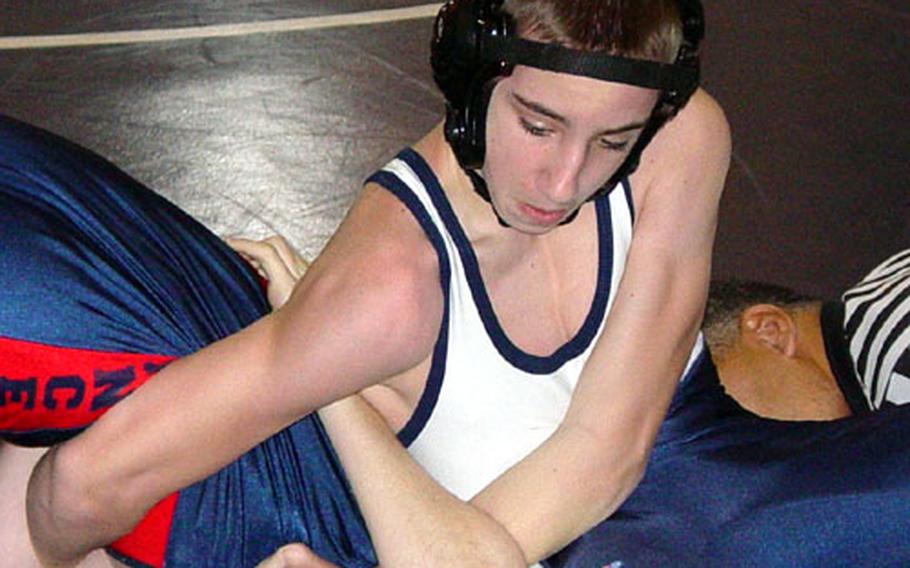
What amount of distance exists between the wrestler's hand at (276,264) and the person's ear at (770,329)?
0.74 metres

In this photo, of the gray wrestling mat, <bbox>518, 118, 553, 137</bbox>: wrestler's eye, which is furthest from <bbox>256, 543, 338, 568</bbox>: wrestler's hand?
the gray wrestling mat

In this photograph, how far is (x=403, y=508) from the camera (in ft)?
5.94

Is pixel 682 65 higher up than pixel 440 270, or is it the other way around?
pixel 682 65

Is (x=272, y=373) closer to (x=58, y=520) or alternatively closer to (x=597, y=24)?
(x=58, y=520)

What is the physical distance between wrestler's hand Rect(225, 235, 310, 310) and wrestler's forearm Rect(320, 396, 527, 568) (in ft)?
0.67

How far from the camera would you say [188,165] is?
11.4 feet

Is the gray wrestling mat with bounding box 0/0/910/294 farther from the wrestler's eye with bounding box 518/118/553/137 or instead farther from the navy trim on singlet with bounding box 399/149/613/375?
the wrestler's eye with bounding box 518/118/553/137

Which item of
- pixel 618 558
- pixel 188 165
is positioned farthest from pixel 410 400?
pixel 188 165

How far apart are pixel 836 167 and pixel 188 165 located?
1.41 metres

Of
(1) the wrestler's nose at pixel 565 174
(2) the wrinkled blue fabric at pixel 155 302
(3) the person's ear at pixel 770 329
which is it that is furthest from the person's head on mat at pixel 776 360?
(1) the wrestler's nose at pixel 565 174

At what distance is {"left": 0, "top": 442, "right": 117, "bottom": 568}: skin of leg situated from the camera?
1937mm

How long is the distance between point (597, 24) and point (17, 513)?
923mm

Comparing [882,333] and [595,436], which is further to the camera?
[882,333]

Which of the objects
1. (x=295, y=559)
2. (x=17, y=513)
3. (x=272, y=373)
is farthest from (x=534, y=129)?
(x=17, y=513)
